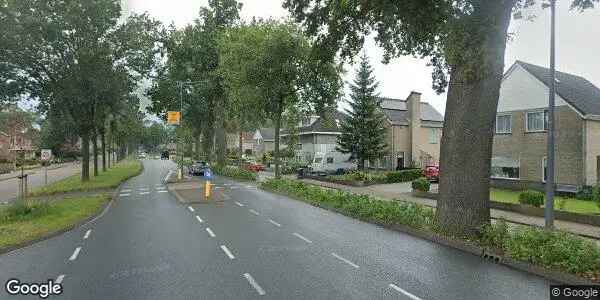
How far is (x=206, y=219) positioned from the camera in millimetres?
20000

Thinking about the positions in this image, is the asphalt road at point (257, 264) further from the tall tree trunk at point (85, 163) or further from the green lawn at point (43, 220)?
the tall tree trunk at point (85, 163)

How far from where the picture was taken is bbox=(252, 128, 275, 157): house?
90.8m

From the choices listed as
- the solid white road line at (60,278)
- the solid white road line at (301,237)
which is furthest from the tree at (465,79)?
the solid white road line at (60,278)

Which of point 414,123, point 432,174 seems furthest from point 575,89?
point 414,123

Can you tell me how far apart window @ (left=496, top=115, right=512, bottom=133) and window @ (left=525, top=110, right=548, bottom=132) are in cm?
159

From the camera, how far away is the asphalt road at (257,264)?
9633 millimetres

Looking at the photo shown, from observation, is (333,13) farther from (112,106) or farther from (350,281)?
(112,106)

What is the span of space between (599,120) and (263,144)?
69.3m

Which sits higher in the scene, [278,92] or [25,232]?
[278,92]

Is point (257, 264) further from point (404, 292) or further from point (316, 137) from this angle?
point (316, 137)

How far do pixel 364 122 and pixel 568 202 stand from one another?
23.1 m

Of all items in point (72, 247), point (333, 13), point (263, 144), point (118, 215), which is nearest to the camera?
point (72, 247)

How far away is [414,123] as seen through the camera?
51.5 meters

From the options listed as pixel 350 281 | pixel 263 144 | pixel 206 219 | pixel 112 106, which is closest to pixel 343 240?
pixel 350 281
